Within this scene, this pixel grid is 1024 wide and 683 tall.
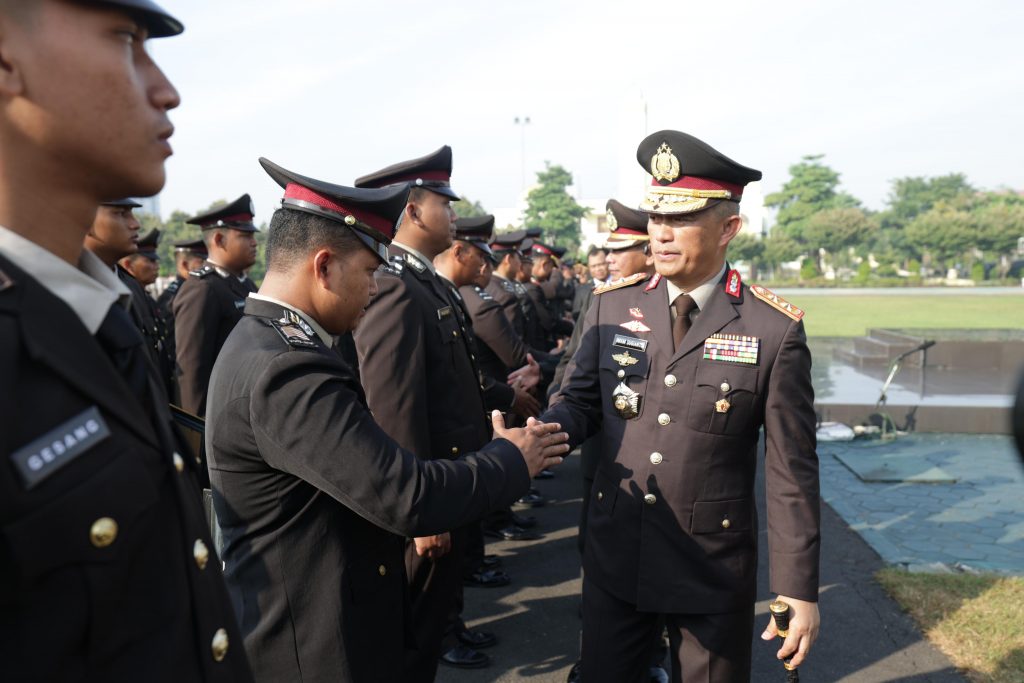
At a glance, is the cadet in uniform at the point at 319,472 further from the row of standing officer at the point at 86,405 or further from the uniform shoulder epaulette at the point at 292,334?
the row of standing officer at the point at 86,405

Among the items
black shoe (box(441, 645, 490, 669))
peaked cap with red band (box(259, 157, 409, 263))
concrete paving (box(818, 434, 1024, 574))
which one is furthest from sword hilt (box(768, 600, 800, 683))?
concrete paving (box(818, 434, 1024, 574))

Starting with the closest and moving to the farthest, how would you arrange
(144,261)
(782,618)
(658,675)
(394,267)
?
(782,618) → (394,267) → (658,675) → (144,261)

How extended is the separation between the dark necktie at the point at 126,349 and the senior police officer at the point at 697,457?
1.97 meters

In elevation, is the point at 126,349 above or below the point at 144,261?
below

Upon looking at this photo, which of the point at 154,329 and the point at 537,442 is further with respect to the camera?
the point at 154,329

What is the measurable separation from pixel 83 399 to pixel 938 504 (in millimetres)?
7545

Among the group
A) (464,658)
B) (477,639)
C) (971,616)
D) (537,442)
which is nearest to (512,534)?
(477,639)

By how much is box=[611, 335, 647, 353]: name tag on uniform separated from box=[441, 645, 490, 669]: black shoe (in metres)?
2.29

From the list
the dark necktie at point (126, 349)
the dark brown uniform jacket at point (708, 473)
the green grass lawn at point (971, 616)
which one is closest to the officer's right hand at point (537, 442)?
the dark brown uniform jacket at point (708, 473)

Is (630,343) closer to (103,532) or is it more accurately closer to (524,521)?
(103,532)

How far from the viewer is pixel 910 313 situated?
29922mm

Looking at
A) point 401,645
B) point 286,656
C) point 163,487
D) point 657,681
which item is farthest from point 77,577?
point 657,681

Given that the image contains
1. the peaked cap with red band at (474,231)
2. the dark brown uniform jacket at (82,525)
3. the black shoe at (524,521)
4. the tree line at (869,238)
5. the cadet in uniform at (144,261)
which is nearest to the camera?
the dark brown uniform jacket at (82,525)

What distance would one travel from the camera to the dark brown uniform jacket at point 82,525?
921 mm
